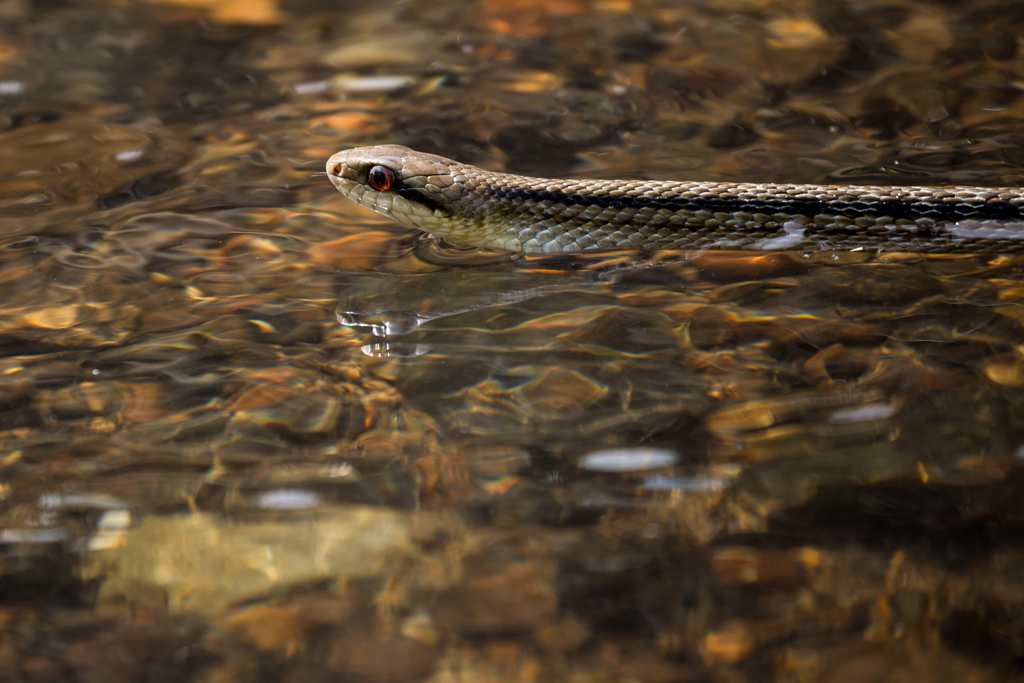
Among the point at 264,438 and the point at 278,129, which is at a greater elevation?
the point at 278,129

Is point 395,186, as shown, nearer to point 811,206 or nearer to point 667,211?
point 667,211

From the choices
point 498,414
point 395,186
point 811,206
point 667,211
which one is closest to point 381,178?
point 395,186

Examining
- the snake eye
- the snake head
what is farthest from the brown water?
the snake eye

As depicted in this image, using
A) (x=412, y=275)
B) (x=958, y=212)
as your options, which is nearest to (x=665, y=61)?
(x=958, y=212)

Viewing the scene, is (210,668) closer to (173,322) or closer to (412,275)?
(173,322)

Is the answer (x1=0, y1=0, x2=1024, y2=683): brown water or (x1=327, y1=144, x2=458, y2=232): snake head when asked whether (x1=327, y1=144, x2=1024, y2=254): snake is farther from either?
(x1=0, y1=0, x2=1024, y2=683): brown water

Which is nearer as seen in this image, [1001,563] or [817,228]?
[1001,563]

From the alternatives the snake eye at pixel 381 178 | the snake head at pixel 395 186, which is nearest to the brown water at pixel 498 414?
the snake head at pixel 395 186

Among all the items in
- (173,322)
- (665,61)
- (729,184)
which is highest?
(665,61)
